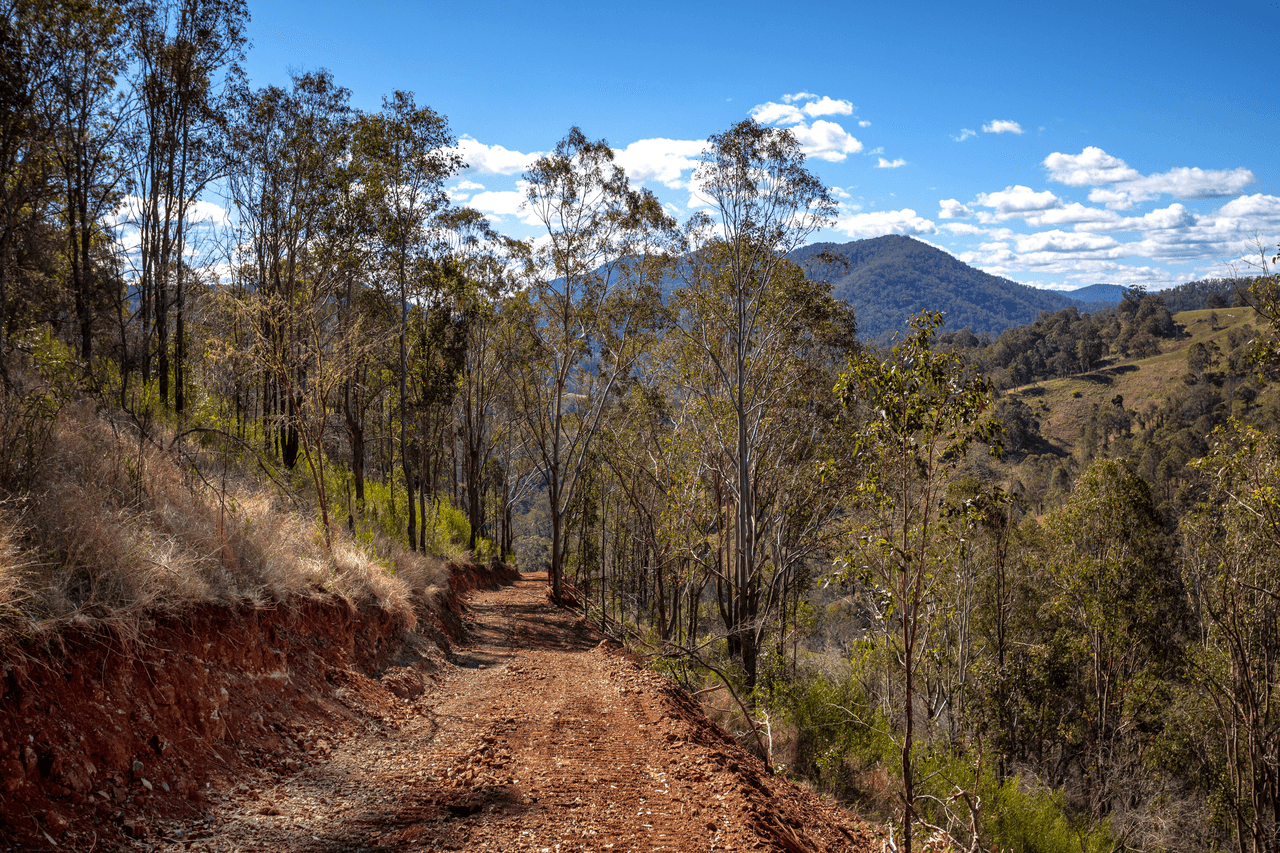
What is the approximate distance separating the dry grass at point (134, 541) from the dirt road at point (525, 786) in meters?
1.49

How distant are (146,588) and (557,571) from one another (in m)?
16.1

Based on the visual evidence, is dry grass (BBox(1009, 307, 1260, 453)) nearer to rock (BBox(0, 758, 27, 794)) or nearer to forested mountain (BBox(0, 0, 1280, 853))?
forested mountain (BBox(0, 0, 1280, 853))

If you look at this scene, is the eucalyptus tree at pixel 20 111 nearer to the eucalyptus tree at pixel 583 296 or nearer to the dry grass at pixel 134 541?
the dry grass at pixel 134 541

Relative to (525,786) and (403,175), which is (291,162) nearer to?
(403,175)

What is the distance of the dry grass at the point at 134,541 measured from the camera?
13.3 ft

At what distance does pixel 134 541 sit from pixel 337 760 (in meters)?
2.48

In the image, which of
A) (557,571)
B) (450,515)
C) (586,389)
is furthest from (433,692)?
(586,389)

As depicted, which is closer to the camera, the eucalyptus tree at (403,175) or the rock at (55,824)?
the rock at (55,824)

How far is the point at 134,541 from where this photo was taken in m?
4.83

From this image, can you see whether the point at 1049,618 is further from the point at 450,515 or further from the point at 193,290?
the point at 193,290

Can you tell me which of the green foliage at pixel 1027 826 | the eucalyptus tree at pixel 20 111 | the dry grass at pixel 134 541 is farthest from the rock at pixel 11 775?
the green foliage at pixel 1027 826

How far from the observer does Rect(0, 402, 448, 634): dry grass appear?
4055mm

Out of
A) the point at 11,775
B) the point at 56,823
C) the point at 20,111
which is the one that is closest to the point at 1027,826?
the point at 56,823

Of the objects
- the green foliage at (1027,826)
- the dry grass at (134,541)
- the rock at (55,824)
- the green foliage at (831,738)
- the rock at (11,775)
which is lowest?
the green foliage at (1027,826)
